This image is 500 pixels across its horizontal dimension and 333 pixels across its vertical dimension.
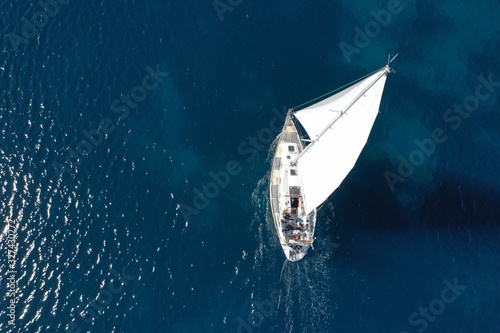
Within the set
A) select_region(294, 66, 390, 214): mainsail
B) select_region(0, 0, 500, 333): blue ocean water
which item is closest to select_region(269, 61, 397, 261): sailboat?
select_region(294, 66, 390, 214): mainsail

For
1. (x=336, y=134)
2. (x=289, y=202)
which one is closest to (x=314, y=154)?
(x=336, y=134)

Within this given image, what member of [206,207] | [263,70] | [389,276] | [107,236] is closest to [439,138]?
[389,276]

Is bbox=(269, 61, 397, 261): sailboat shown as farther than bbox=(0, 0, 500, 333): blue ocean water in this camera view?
No

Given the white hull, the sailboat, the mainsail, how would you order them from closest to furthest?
1. the mainsail
2. the sailboat
3. the white hull

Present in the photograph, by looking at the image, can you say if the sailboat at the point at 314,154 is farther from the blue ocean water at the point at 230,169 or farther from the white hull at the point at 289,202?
the blue ocean water at the point at 230,169

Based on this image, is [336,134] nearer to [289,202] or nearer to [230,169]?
[289,202]

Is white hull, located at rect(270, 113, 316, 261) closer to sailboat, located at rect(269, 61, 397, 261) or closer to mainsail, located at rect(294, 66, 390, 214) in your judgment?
sailboat, located at rect(269, 61, 397, 261)

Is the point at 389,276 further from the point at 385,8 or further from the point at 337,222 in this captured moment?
the point at 385,8

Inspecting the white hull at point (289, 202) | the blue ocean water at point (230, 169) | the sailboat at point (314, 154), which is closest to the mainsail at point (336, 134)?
the sailboat at point (314, 154)
